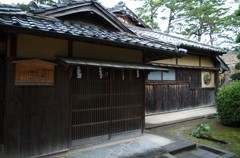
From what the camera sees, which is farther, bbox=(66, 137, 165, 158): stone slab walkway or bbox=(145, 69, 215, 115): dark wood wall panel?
bbox=(145, 69, 215, 115): dark wood wall panel

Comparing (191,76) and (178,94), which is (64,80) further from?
(191,76)

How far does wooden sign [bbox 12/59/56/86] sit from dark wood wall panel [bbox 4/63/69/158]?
0.39ft

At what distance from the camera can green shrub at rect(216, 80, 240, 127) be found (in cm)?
836

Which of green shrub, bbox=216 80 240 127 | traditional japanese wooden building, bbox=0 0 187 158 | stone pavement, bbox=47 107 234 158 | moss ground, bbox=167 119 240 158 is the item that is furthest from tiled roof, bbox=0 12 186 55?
green shrub, bbox=216 80 240 127

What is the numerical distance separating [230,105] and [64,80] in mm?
8381

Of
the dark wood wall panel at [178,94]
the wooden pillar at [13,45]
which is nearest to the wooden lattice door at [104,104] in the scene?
the wooden pillar at [13,45]

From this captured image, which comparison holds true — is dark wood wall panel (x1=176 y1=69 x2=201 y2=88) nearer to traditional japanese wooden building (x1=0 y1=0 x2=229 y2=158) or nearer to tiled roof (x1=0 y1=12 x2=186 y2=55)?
traditional japanese wooden building (x1=0 y1=0 x2=229 y2=158)

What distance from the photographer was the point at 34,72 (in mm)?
4434

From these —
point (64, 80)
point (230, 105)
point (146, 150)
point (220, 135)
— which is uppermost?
point (64, 80)

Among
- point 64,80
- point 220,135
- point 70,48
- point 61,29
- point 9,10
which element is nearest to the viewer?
point 61,29

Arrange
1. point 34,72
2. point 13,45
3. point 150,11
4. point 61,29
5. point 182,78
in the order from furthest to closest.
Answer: point 150,11, point 182,78, point 34,72, point 61,29, point 13,45

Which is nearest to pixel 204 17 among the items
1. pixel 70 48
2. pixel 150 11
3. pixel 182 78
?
pixel 150 11

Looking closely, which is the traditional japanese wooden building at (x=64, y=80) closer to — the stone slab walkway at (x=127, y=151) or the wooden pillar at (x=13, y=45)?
the wooden pillar at (x=13, y=45)

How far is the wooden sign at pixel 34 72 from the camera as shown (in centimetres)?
421
